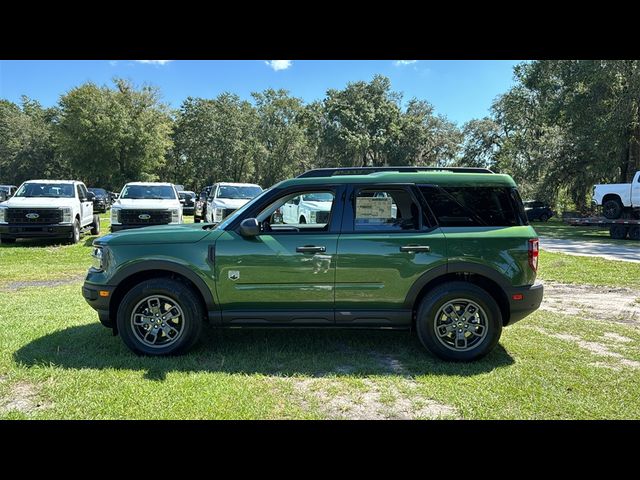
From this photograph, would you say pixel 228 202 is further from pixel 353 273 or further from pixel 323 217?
pixel 353 273

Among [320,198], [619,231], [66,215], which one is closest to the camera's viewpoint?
[320,198]

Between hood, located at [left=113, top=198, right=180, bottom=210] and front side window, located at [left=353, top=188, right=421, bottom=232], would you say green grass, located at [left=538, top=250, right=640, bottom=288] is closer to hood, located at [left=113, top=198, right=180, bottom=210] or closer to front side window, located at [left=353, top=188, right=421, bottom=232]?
front side window, located at [left=353, top=188, right=421, bottom=232]

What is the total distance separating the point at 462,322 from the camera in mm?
4500

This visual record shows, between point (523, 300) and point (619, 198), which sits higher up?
point (619, 198)

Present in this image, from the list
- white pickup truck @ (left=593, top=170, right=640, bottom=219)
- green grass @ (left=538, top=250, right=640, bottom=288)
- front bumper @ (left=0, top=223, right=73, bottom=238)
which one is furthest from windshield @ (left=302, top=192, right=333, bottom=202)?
white pickup truck @ (left=593, top=170, right=640, bottom=219)

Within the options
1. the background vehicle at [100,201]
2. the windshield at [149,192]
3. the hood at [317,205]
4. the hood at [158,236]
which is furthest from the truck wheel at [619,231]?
the background vehicle at [100,201]

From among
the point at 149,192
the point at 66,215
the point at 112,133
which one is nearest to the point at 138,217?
the point at 149,192

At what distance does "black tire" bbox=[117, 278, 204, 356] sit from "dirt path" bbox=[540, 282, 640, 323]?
511cm

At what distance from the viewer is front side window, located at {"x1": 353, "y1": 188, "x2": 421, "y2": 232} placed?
459 centimetres

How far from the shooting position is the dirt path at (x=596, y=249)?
1246cm

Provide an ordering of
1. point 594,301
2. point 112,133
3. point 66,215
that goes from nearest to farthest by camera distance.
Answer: point 594,301, point 66,215, point 112,133

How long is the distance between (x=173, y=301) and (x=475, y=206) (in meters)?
3.24
